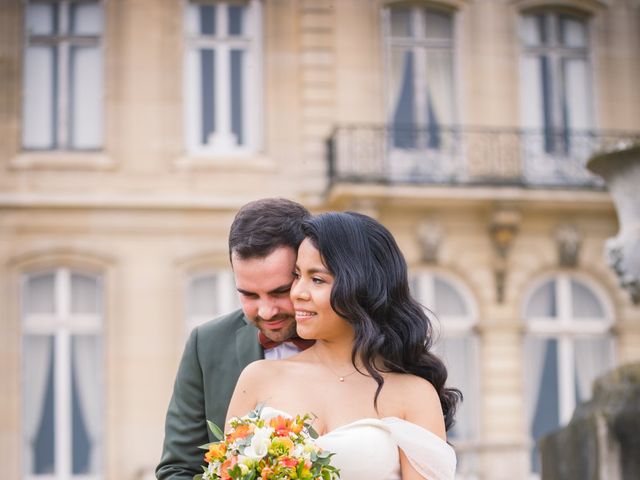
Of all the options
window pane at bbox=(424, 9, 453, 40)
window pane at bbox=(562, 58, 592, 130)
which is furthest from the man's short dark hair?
window pane at bbox=(562, 58, 592, 130)

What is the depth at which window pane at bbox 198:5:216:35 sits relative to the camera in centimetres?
1819

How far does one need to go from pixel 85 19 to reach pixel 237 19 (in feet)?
5.84

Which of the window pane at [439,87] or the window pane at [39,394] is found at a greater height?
the window pane at [439,87]

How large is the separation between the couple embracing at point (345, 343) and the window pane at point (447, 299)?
13.6 metres

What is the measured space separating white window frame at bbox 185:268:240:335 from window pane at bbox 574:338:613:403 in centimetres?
410

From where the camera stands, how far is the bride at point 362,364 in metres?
4.25

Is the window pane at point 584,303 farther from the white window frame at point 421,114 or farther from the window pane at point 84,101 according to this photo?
the window pane at point 84,101

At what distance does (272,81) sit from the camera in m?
18.2

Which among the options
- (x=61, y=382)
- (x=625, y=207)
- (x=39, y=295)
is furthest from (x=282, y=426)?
(x=39, y=295)

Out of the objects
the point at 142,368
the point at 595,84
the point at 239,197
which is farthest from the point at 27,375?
the point at 595,84

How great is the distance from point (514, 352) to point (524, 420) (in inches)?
31.6

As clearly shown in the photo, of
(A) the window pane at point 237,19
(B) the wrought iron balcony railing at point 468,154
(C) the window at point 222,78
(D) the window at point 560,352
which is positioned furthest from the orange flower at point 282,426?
(A) the window pane at point 237,19

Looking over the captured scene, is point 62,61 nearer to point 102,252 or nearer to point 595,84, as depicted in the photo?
point 102,252

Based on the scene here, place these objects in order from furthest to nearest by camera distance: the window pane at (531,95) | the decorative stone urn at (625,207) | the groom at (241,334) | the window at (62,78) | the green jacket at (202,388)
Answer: the window pane at (531,95) < the window at (62,78) < the decorative stone urn at (625,207) < the green jacket at (202,388) < the groom at (241,334)
